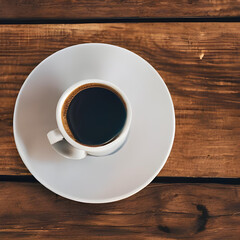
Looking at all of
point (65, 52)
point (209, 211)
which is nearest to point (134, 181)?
point (209, 211)

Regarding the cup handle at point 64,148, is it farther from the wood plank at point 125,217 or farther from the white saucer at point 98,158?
the wood plank at point 125,217

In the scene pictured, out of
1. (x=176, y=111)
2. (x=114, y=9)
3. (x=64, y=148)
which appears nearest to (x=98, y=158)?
(x=64, y=148)

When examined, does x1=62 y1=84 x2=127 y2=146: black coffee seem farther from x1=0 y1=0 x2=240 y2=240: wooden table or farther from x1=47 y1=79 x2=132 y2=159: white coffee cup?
x1=0 y1=0 x2=240 y2=240: wooden table

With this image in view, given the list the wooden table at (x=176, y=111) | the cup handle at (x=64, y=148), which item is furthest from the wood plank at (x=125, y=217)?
the cup handle at (x=64, y=148)

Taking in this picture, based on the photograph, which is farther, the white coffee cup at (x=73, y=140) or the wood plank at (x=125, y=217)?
the wood plank at (x=125, y=217)

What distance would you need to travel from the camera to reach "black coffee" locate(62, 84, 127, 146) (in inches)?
24.9

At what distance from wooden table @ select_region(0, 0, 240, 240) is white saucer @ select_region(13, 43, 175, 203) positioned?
8cm

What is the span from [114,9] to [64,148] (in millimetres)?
391

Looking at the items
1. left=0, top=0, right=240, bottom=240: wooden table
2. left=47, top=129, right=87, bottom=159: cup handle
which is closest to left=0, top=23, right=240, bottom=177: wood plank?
left=0, top=0, right=240, bottom=240: wooden table

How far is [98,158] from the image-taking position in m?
0.67

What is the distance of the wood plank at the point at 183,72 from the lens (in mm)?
727

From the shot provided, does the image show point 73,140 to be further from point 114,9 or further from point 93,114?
point 114,9

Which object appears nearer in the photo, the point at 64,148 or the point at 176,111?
the point at 64,148

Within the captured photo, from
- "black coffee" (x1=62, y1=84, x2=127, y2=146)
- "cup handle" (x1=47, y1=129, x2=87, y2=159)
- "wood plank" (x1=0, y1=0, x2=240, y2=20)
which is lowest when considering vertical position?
"cup handle" (x1=47, y1=129, x2=87, y2=159)
